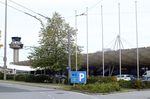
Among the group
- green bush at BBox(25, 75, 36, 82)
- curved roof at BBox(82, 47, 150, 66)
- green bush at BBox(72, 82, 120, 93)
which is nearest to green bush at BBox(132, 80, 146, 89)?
green bush at BBox(72, 82, 120, 93)

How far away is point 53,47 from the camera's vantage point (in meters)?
57.0

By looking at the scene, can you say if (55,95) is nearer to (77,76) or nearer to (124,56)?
(77,76)

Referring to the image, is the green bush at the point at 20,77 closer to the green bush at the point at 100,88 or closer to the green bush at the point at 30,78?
the green bush at the point at 30,78

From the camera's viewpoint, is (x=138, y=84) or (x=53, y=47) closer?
(x=138, y=84)

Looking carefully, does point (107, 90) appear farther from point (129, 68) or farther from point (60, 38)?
point (129, 68)

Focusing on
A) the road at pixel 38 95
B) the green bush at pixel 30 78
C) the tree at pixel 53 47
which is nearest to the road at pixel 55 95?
the road at pixel 38 95

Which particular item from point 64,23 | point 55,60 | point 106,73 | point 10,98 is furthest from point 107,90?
point 106,73

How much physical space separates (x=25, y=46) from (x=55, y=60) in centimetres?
1978

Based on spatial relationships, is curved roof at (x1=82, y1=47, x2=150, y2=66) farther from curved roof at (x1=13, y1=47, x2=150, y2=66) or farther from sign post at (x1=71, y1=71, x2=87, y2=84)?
sign post at (x1=71, y1=71, x2=87, y2=84)

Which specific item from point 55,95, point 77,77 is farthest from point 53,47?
point 55,95

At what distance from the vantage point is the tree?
55.8 meters

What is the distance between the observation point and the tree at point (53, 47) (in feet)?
183

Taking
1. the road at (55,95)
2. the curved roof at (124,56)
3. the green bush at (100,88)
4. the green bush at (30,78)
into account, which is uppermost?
the curved roof at (124,56)

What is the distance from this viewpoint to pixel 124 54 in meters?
78.8
